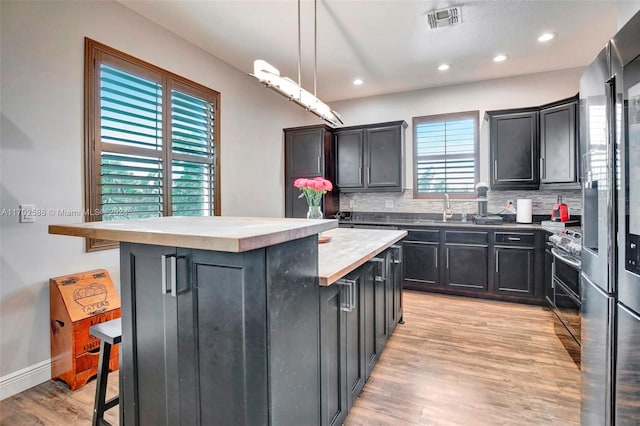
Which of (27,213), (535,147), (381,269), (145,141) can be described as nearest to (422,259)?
(535,147)

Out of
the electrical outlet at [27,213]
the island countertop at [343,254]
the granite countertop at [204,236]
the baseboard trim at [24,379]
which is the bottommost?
the baseboard trim at [24,379]

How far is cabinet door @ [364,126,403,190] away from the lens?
15.5 feet

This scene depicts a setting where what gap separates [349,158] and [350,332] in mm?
3650

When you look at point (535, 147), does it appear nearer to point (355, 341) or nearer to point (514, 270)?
point (514, 270)

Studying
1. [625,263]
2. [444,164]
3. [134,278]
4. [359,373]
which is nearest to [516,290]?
[444,164]

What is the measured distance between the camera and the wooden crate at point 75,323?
7.17 ft

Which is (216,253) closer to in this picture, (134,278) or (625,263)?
(134,278)

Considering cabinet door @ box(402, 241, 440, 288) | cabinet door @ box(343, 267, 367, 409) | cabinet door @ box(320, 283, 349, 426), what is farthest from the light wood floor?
cabinet door @ box(402, 241, 440, 288)

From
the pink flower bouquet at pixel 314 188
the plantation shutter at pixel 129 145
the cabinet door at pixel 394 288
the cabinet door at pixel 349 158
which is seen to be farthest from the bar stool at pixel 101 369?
the cabinet door at pixel 349 158

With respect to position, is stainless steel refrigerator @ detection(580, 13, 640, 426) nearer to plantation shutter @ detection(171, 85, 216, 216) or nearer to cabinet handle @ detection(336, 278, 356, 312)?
cabinet handle @ detection(336, 278, 356, 312)

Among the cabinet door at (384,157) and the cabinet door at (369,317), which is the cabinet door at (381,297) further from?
the cabinet door at (384,157)

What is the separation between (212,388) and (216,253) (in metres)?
0.49

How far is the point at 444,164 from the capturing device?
482 centimetres

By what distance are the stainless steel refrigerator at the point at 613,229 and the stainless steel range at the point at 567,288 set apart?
1.21 m
